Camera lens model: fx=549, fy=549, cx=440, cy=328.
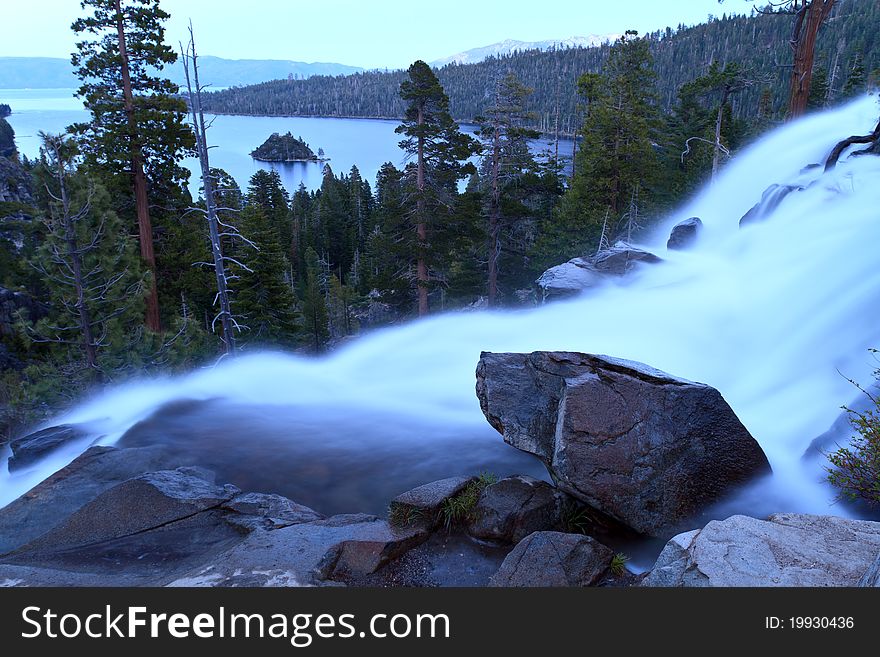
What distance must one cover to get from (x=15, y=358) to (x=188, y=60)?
2211 centimetres

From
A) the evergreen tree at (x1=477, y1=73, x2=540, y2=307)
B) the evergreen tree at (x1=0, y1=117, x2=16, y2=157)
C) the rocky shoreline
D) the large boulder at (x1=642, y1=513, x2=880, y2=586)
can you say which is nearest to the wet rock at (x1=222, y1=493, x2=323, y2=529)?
the rocky shoreline

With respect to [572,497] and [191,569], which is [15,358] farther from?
[572,497]

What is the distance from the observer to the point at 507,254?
32156 mm

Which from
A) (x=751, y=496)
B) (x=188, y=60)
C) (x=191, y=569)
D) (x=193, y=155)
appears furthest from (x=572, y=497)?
(x=193, y=155)

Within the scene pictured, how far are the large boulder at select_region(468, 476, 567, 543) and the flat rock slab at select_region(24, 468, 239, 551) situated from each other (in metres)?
3.63

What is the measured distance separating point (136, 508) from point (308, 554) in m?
2.93

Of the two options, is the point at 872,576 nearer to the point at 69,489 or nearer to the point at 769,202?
the point at 69,489

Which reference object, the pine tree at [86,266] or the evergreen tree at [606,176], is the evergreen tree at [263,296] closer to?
the pine tree at [86,266]

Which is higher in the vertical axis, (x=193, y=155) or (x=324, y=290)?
(x=193, y=155)

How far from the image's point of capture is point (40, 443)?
10273 millimetres

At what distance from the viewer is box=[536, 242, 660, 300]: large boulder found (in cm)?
1831

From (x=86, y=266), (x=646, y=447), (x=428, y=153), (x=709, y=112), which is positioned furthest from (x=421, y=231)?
(x=709, y=112)

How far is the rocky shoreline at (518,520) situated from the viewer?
212 inches

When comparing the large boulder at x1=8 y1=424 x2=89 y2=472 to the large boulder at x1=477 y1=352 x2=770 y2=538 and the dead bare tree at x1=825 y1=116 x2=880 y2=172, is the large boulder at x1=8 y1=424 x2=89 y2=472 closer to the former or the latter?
the large boulder at x1=477 y1=352 x2=770 y2=538
